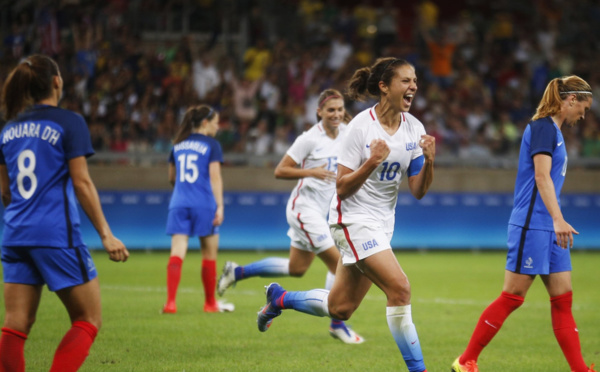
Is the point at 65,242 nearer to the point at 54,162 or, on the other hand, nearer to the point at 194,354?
the point at 54,162

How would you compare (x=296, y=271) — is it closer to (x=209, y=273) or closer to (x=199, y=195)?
(x=209, y=273)

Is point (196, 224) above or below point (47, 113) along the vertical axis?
below

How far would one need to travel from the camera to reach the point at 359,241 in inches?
233

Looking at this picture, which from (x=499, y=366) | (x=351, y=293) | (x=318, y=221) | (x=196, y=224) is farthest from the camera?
(x=196, y=224)

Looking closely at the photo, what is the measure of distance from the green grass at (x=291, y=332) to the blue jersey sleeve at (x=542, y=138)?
6.35ft

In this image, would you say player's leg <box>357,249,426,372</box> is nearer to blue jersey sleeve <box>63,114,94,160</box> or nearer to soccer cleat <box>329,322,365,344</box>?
blue jersey sleeve <box>63,114,94,160</box>

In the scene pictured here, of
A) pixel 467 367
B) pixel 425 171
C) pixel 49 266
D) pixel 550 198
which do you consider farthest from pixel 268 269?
pixel 49 266

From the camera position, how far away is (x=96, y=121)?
1861 centimetres

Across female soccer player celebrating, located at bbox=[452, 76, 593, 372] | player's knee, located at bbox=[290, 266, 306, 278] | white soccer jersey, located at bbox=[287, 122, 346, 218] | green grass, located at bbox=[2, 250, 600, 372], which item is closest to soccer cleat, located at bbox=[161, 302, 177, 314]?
green grass, located at bbox=[2, 250, 600, 372]

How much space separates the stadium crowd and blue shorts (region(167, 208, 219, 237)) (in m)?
8.45

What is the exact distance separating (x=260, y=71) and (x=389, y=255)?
1606 cm

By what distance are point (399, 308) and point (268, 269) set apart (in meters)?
3.74

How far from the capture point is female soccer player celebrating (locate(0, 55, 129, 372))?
482 cm

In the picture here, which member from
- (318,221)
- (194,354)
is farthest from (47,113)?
(318,221)
